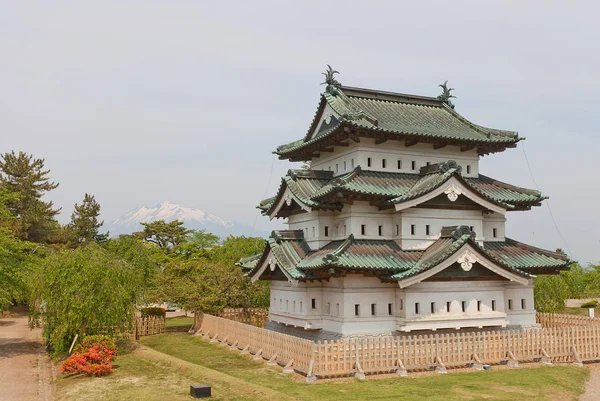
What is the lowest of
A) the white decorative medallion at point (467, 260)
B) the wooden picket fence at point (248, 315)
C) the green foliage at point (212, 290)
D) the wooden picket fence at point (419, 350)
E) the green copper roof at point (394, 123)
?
the wooden picket fence at point (419, 350)

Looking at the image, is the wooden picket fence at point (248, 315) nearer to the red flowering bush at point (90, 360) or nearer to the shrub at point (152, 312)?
the shrub at point (152, 312)

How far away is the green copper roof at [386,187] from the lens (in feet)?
84.5

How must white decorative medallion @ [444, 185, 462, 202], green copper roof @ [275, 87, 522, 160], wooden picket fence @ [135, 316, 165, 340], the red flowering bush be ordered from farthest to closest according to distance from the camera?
wooden picket fence @ [135, 316, 165, 340]
green copper roof @ [275, 87, 522, 160]
white decorative medallion @ [444, 185, 462, 202]
the red flowering bush

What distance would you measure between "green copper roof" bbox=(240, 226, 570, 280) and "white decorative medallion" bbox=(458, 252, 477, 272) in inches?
15.5

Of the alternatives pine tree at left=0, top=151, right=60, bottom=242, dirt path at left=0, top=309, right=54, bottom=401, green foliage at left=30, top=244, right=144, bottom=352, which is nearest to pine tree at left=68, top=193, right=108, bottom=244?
pine tree at left=0, top=151, right=60, bottom=242

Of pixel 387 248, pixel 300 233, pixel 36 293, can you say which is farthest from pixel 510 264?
pixel 36 293

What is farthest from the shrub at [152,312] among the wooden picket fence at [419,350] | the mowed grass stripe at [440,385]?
the mowed grass stripe at [440,385]

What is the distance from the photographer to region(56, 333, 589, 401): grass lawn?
Answer: 60.6ft

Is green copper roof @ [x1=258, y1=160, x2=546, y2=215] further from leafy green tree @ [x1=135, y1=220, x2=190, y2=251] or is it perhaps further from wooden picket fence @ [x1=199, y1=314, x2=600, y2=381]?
leafy green tree @ [x1=135, y1=220, x2=190, y2=251]

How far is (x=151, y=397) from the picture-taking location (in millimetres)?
18141

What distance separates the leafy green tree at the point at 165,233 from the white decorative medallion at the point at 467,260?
5555cm

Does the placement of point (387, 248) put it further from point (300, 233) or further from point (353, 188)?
point (300, 233)

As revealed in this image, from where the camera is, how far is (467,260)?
2488 centimetres

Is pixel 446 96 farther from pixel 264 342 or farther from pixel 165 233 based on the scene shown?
→ pixel 165 233
